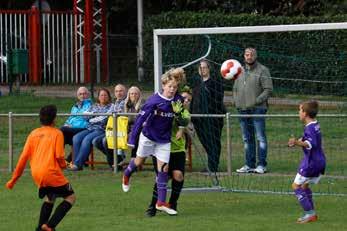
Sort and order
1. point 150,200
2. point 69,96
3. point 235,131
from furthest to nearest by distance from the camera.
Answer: point 69,96
point 235,131
point 150,200

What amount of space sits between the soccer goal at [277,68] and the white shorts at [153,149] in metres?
2.12

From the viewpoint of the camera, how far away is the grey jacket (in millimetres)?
17031

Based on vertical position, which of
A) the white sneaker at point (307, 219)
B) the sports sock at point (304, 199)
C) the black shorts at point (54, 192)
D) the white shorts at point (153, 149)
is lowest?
the white sneaker at point (307, 219)

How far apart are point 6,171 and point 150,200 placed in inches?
182

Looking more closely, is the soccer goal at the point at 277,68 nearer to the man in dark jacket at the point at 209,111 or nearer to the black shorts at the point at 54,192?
the man in dark jacket at the point at 209,111

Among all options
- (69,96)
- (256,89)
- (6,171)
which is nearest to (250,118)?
(256,89)

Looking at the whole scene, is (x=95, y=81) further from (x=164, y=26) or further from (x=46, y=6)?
(x=46, y=6)

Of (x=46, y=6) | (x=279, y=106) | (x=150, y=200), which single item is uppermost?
(x=46, y=6)

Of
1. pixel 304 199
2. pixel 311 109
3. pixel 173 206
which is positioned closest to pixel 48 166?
pixel 173 206

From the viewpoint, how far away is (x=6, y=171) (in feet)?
60.1

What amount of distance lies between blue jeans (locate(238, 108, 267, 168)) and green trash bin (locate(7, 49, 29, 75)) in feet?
47.0

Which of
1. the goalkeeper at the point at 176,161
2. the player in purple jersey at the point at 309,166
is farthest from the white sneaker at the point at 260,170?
the player in purple jersey at the point at 309,166

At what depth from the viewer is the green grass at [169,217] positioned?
12492 millimetres

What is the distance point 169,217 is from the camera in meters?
13.2
